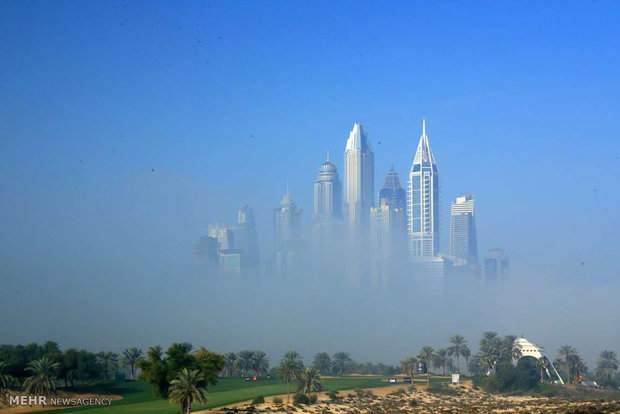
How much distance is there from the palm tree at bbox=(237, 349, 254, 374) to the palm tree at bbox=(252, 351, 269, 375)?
2.58 feet

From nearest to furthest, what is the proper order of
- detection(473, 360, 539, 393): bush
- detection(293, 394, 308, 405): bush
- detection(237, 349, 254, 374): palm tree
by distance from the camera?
1. detection(293, 394, 308, 405): bush
2. detection(473, 360, 539, 393): bush
3. detection(237, 349, 254, 374): palm tree

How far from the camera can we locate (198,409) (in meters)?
101

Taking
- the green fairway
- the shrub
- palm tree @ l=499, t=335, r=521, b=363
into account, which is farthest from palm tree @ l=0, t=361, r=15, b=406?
palm tree @ l=499, t=335, r=521, b=363

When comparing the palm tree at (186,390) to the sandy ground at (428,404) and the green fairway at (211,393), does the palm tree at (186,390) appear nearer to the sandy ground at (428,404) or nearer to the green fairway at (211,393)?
the green fairway at (211,393)

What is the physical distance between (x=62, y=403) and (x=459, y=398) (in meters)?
68.5

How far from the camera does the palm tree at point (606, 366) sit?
178 meters

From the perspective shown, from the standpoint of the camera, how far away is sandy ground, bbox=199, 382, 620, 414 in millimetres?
98831

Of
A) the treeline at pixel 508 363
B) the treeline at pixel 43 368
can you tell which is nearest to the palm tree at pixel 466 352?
the treeline at pixel 508 363

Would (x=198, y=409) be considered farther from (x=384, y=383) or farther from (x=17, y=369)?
(x=384, y=383)

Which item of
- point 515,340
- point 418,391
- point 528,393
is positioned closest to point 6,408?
point 418,391

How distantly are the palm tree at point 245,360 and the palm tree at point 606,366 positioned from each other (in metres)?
85.4

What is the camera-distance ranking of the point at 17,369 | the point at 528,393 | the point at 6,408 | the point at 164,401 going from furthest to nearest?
the point at 528,393
the point at 17,369
the point at 164,401
the point at 6,408

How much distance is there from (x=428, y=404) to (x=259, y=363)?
7451 centimetres

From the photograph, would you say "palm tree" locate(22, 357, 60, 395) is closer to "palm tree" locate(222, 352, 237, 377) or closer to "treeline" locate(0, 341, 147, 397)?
"treeline" locate(0, 341, 147, 397)
